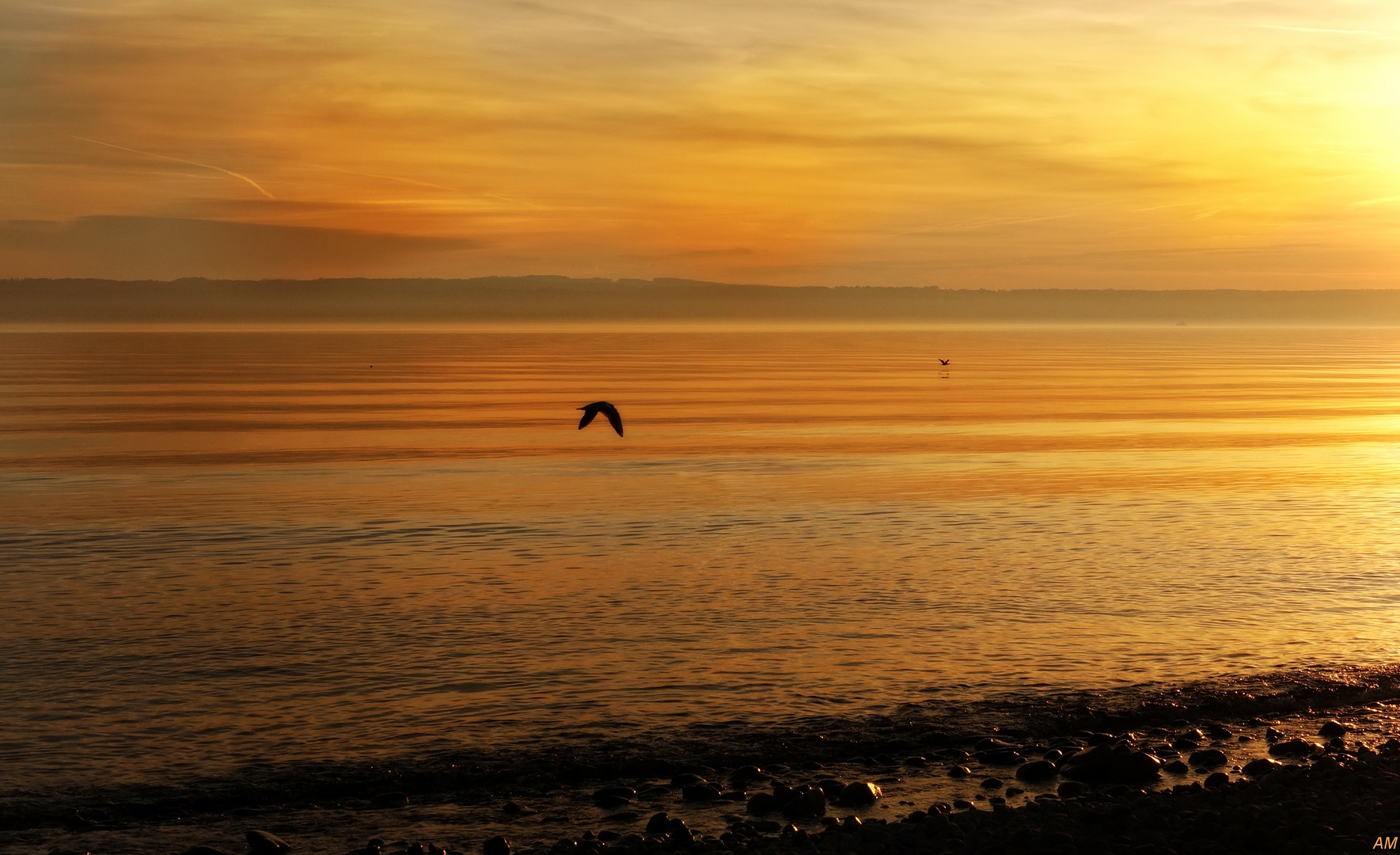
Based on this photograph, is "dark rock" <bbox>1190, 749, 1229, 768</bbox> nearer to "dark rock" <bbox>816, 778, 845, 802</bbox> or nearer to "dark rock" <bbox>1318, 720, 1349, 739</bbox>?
"dark rock" <bbox>1318, 720, 1349, 739</bbox>

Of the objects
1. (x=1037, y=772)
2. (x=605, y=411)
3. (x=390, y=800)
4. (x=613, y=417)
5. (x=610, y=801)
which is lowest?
(x=390, y=800)

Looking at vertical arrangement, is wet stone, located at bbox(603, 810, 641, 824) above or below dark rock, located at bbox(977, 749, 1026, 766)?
below

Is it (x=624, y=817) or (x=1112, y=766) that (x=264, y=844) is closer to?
(x=624, y=817)

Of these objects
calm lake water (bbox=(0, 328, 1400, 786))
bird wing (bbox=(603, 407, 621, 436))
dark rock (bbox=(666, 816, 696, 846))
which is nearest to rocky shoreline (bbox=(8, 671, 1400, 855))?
dark rock (bbox=(666, 816, 696, 846))

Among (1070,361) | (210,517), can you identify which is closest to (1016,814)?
(210,517)

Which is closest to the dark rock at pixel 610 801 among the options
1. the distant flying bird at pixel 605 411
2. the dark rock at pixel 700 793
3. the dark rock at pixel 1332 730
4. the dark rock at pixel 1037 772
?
the dark rock at pixel 700 793

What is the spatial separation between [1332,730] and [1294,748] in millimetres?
944

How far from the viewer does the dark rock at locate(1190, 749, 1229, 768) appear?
13664 millimetres

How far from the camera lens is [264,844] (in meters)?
11.8

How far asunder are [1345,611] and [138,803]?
17.0 metres

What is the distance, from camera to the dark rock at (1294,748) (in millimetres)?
13875

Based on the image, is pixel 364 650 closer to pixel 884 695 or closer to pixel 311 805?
pixel 311 805

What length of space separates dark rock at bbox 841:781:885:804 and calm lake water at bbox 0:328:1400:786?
106 inches

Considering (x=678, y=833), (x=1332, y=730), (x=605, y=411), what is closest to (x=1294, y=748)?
(x=1332, y=730)
